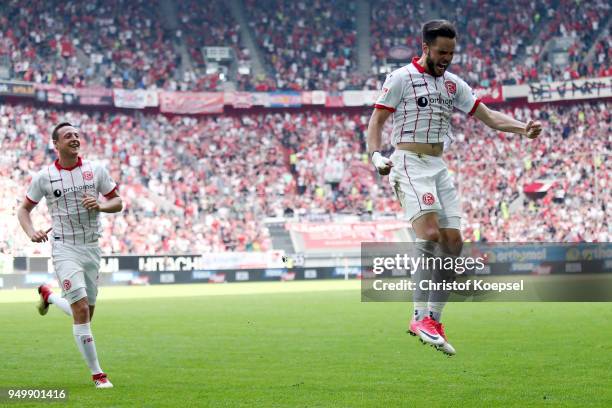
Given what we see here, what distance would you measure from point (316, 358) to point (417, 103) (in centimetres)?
488

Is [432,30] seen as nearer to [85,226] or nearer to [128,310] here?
[85,226]

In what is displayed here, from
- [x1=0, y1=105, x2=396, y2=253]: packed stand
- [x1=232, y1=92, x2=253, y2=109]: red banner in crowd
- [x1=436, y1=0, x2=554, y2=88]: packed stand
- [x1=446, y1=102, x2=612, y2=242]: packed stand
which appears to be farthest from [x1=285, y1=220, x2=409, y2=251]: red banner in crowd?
[x1=436, y1=0, x2=554, y2=88]: packed stand

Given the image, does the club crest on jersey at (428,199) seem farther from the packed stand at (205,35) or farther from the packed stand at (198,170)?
the packed stand at (205,35)

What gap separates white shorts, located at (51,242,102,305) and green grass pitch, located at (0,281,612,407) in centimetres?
105

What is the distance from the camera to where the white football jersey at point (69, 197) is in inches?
428

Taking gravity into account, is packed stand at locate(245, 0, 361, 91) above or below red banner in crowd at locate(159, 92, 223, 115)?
above

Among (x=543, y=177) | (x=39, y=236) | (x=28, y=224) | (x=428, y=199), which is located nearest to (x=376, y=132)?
(x=428, y=199)

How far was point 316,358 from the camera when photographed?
13.2m

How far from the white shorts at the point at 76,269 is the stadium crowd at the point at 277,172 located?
32963 millimetres

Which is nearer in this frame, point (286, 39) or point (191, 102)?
point (191, 102)

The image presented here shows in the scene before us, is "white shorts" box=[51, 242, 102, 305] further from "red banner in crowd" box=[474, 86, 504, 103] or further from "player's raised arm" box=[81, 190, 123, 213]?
"red banner in crowd" box=[474, 86, 504, 103]

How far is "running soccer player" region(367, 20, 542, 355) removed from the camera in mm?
9453

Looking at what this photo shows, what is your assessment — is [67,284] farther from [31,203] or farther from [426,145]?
[426,145]

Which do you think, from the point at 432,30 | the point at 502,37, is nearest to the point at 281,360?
the point at 432,30
